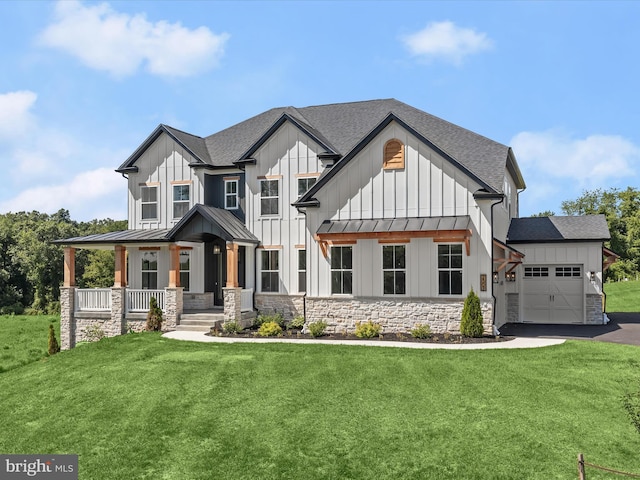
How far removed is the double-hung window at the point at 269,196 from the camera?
25312 millimetres

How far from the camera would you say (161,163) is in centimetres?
2742

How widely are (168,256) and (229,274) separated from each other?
5082 mm

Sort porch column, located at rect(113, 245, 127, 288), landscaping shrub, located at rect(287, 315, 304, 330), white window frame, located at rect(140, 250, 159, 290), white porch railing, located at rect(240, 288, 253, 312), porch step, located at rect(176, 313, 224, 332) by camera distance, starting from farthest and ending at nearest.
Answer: white window frame, located at rect(140, 250, 159, 290) → porch column, located at rect(113, 245, 127, 288) → white porch railing, located at rect(240, 288, 253, 312) → landscaping shrub, located at rect(287, 315, 304, 330) → porch step, located at rect(176, 313, 224, 332)

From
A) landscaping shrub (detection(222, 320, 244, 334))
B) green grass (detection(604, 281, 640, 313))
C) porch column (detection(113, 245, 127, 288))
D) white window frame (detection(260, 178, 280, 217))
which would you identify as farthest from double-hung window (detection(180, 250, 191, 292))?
green grass (detection(604, 281, 640, 313))

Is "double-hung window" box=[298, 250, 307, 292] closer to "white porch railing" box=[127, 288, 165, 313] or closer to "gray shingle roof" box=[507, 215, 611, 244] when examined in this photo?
"white porch railing" box=[127, 288, 165, 313]

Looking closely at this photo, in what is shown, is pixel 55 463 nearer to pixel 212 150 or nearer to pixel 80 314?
pixel 80 314

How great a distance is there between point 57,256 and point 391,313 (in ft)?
145

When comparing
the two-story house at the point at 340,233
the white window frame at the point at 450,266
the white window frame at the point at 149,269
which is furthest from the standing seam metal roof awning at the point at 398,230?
the white window frame at the point at 149,269

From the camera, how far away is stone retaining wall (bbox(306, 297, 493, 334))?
20797 mm

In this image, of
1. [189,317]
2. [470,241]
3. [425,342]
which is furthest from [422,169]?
[189,317]

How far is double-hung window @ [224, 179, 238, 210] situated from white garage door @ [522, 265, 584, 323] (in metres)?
13.4

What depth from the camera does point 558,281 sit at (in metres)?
25.9

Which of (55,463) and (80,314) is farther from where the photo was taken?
(80,314)

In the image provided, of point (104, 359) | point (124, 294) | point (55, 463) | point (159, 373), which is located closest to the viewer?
point (55, 463)
